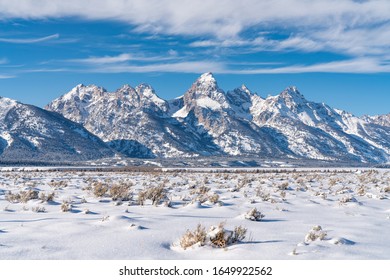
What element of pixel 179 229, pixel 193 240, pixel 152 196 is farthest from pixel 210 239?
pixel 152 196

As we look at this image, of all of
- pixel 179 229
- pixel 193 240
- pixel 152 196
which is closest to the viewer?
pixel 193 240

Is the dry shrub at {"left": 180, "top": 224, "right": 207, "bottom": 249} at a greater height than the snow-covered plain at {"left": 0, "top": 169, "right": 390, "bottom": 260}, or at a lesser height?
greater

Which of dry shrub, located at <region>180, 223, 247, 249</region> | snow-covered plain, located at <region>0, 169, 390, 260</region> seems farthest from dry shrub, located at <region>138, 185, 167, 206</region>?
dry shrub, located at <region>180, 223, 247, 249</region>

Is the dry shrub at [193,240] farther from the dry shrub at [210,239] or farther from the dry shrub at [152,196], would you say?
the dry shrub at [152,196]

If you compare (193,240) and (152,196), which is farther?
(152,196)

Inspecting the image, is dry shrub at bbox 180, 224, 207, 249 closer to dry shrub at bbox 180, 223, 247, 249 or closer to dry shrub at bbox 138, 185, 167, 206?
dry shrub at bbox 180, 223, 247, 249

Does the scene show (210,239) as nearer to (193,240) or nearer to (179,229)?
(193,240)

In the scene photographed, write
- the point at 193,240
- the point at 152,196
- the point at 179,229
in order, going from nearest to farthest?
the point at 193,240 < the point at 179,229 < the point at 152,196

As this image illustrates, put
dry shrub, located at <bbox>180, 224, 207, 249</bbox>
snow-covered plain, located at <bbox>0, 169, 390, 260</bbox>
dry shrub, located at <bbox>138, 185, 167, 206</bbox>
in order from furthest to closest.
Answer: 1. dry shrub, located at <bbox>138, 185, 167, 206</bbox>
2. dry shrub, located at <bbox>180, 224, 207, 249</bbox>
3. snow-covered plain, located at <bbox>0, 169, 390, 260</bbox>

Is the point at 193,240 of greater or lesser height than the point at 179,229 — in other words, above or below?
above
